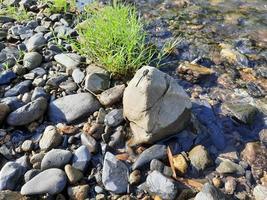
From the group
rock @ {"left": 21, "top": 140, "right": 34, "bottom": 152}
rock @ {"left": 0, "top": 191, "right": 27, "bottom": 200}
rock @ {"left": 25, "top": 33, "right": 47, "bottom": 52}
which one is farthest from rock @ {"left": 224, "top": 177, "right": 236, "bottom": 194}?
rock @ {"left": 25, "top": 33, "right": 47, "bottom": 52}

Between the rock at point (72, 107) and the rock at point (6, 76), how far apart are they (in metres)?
0.65

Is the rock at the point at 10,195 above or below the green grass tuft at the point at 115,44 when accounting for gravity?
below

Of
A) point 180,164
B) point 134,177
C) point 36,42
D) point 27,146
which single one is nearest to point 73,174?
point 134,177

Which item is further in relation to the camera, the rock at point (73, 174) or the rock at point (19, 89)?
the rock at point (19, 89)

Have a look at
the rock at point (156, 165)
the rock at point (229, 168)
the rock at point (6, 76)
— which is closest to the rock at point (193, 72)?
the rock at point (229, 168)

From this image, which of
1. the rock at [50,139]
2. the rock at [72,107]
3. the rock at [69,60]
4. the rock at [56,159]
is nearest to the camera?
the rock at [56,159]

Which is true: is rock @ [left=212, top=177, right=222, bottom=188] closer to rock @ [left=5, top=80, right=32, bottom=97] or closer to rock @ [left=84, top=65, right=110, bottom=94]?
rock @ [left=84, top=65, right=110, bottom=94]

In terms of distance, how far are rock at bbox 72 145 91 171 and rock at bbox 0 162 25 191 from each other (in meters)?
0.40

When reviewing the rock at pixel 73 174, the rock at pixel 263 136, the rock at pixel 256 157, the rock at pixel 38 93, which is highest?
the rock at pixel 38 93

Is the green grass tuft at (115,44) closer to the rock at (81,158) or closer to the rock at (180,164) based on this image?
the rock at (81,158)

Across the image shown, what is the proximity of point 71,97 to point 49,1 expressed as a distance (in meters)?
2.59

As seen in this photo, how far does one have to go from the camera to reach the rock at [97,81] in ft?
12.4

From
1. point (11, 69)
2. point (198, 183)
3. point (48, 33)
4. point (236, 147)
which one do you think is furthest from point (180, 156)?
point (48, 33)

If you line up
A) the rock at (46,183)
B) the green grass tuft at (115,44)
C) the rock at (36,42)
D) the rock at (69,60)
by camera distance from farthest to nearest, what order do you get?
the rock at (36,42)
the rock at (69,60)
the green grass tuft at (115,44)
the rock at (46,183)
